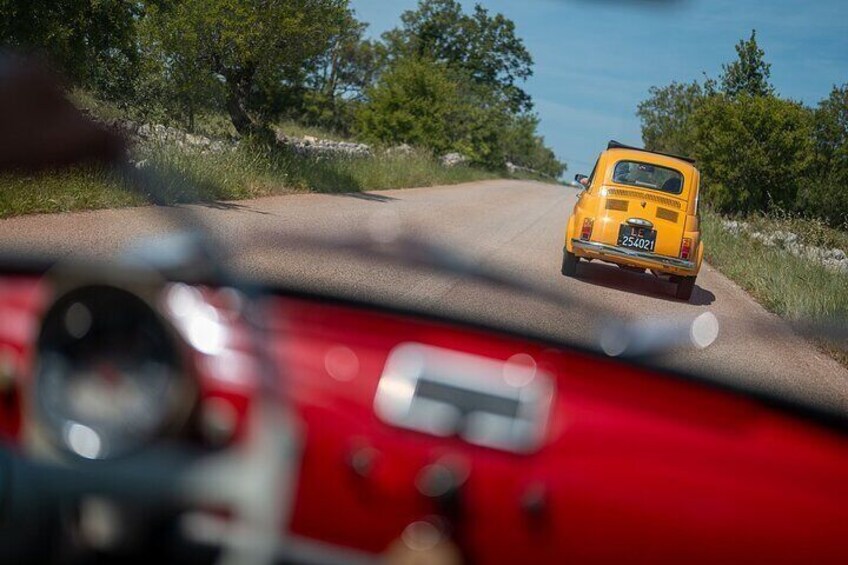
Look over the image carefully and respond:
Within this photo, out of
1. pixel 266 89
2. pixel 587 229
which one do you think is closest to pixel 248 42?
pixel 266 89

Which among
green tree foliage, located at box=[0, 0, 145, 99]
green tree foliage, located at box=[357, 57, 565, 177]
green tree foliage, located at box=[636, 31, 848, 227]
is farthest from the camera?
green tree foliage, located at box=[0, 0, 145, 99]

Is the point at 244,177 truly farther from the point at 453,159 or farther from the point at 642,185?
the point at 642,185

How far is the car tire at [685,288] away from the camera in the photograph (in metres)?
10.5

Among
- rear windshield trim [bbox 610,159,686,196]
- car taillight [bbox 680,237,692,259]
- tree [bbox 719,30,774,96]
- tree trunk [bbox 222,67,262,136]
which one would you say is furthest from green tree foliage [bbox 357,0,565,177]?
rear windshield trim [bbox 610,159,686,196]

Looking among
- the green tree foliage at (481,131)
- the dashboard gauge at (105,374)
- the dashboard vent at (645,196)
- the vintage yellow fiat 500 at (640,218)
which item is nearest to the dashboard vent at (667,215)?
the vintage yellow fiat 500 at (640,218)

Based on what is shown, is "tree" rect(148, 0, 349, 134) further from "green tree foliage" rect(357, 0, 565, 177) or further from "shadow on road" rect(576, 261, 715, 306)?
"shadow on road" rect(576, 261, 715, 306)

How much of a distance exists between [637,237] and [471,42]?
26.2 feet

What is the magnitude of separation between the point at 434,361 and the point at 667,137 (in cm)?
820

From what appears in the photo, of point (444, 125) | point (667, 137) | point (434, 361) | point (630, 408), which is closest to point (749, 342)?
point (630, 408)

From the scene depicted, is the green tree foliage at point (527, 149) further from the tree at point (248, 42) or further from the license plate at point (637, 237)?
the license plate at point (637, 237)

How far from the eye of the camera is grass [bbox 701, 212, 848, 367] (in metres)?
5.55

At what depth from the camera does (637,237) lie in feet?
36.7

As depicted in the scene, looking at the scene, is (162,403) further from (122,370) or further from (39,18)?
(39,18)

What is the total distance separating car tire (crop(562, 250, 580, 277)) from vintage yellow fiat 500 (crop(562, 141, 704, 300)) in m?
0.02
